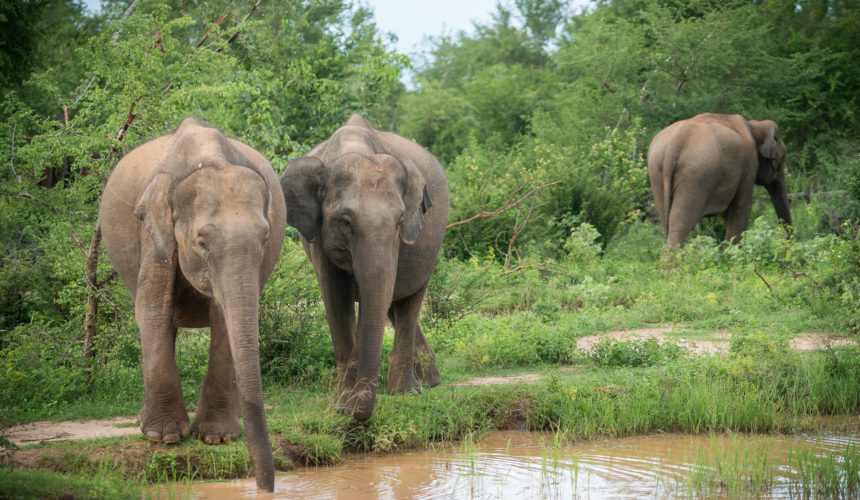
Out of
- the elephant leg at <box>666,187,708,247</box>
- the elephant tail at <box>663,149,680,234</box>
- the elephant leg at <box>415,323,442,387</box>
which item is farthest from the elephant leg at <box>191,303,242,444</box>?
the elephant tail at <box>663,149,680,234</box>

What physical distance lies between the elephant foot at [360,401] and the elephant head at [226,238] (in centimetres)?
131

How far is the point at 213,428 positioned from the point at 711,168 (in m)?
10.5

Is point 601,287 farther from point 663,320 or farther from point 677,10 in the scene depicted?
point 677,10

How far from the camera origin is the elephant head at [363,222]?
6766 mm

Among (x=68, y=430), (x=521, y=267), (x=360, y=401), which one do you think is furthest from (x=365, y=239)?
(x=521, y=267)

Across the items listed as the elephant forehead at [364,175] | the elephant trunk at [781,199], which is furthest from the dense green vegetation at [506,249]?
the elephant forehead at [364,175]

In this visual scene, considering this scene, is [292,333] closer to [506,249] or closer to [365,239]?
[365,239]

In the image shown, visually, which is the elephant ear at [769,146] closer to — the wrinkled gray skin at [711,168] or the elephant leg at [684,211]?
the wrinkled gray skin at [711,168]

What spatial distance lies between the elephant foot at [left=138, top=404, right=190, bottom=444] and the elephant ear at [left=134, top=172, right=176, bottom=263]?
1.12m

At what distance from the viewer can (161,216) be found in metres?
5.84

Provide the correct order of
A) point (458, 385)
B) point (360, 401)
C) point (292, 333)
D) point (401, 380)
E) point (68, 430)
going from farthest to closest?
1. point (292, 333)
2. point (458, 385)
3. point (401, 380)
4. point (68, 430)
5. point (360, 401)

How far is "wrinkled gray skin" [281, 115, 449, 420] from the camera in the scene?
22.2 ft

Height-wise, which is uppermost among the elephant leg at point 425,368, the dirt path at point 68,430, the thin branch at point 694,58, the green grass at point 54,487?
the thin branch at point 694,58

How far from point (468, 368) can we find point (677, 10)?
15.1 meters
